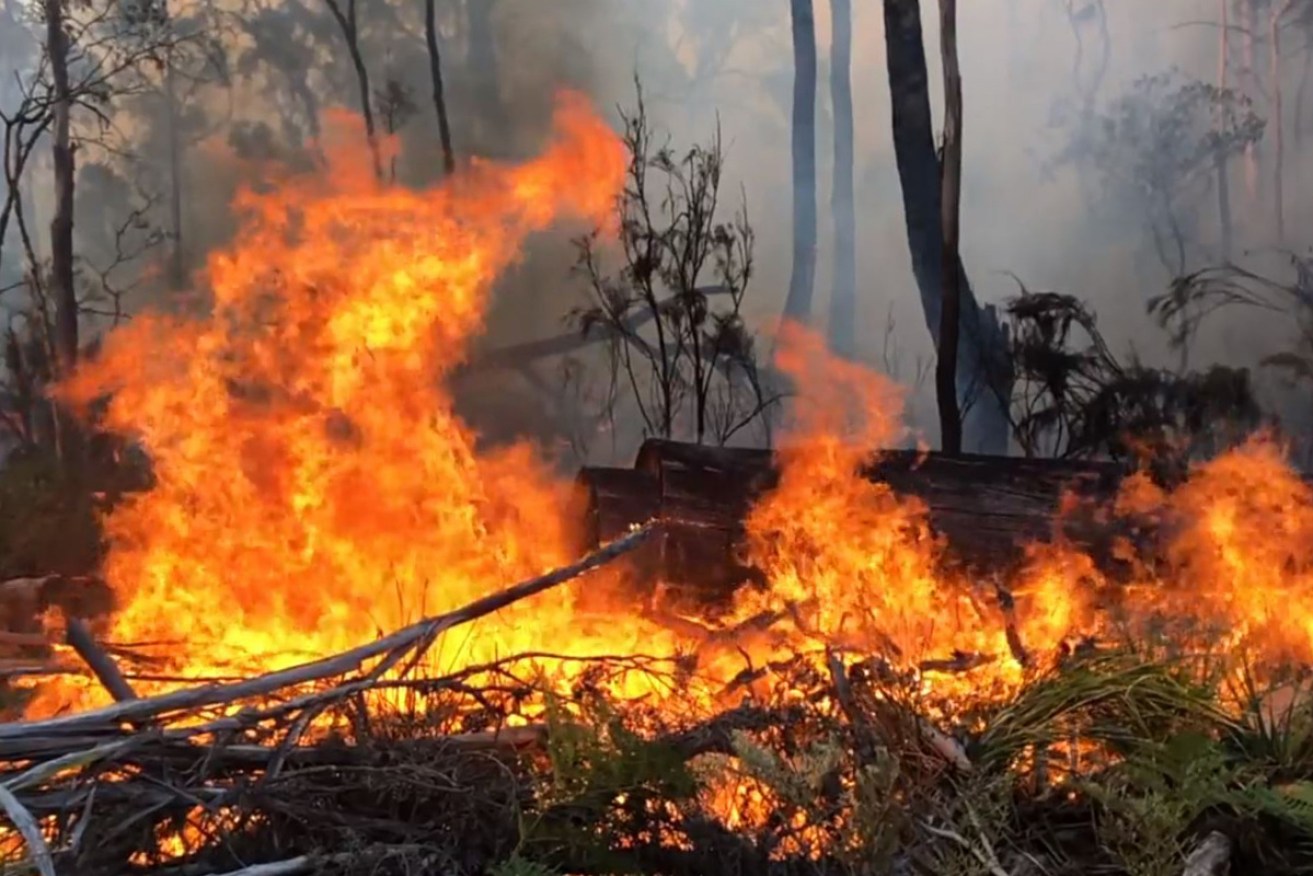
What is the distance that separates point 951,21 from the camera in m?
3.36

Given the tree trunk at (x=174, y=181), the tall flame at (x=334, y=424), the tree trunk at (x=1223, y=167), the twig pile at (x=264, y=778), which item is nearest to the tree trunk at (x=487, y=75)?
the tall flame at (x=334, y=424)

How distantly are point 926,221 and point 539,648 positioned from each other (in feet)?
5.71

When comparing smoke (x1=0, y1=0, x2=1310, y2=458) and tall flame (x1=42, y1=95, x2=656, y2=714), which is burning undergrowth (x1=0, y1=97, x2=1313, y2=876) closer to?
tall flame (x1=42, y1=95, x2=656, y2=714)

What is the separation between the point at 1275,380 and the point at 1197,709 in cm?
196

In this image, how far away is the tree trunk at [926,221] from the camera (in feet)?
11.0

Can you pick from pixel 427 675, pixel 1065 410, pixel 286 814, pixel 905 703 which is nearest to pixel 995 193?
pixel 1065 410

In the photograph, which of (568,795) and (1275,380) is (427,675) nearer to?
(568,795)

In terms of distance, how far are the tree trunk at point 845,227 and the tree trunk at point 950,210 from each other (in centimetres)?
26

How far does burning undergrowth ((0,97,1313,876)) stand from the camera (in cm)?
159

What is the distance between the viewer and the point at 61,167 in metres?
3.13

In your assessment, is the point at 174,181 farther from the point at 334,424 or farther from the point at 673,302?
the point at 673,302

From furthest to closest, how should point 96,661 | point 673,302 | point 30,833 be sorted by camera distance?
point 673,302
point 96,661
point 30,833

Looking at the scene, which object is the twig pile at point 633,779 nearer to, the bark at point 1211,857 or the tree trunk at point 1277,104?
the bark at point 1211,857

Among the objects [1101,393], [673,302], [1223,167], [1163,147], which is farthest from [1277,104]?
[673,302]
